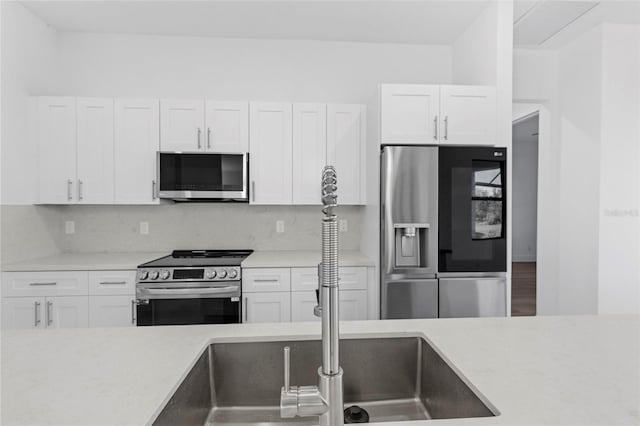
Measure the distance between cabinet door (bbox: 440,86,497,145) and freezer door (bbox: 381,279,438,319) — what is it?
109 cm

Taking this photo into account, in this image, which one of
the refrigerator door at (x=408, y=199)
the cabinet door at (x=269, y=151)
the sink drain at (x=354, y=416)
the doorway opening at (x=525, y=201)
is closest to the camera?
the sink drain at (x=354, y=416)

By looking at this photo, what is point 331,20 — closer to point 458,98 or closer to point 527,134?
point 458,98

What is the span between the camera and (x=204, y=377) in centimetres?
97

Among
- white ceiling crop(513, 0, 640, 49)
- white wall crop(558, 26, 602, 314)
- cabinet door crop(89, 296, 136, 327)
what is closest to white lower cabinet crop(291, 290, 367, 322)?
cabinet door crop(89, 296, 136, 327)

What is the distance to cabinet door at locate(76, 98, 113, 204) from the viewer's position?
9.18 ft

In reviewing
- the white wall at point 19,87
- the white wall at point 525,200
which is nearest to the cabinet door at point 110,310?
the white wall at point 19,87

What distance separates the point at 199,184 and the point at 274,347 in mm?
2056

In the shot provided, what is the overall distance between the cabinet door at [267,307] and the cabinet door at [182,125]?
4.23ft

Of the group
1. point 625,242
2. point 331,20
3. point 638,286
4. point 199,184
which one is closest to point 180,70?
point 199,184

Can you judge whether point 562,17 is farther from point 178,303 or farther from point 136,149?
point 178,303

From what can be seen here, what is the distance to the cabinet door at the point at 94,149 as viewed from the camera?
2.80 meters

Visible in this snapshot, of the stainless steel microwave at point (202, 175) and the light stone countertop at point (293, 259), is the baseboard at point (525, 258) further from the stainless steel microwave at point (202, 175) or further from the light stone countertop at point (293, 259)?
the stainless steel microwave at point (202, 175)

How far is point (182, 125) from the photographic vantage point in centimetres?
285

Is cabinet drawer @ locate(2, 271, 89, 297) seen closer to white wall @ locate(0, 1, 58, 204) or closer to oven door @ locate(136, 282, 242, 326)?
oven door @ locate(136, 282, 242, 326)
